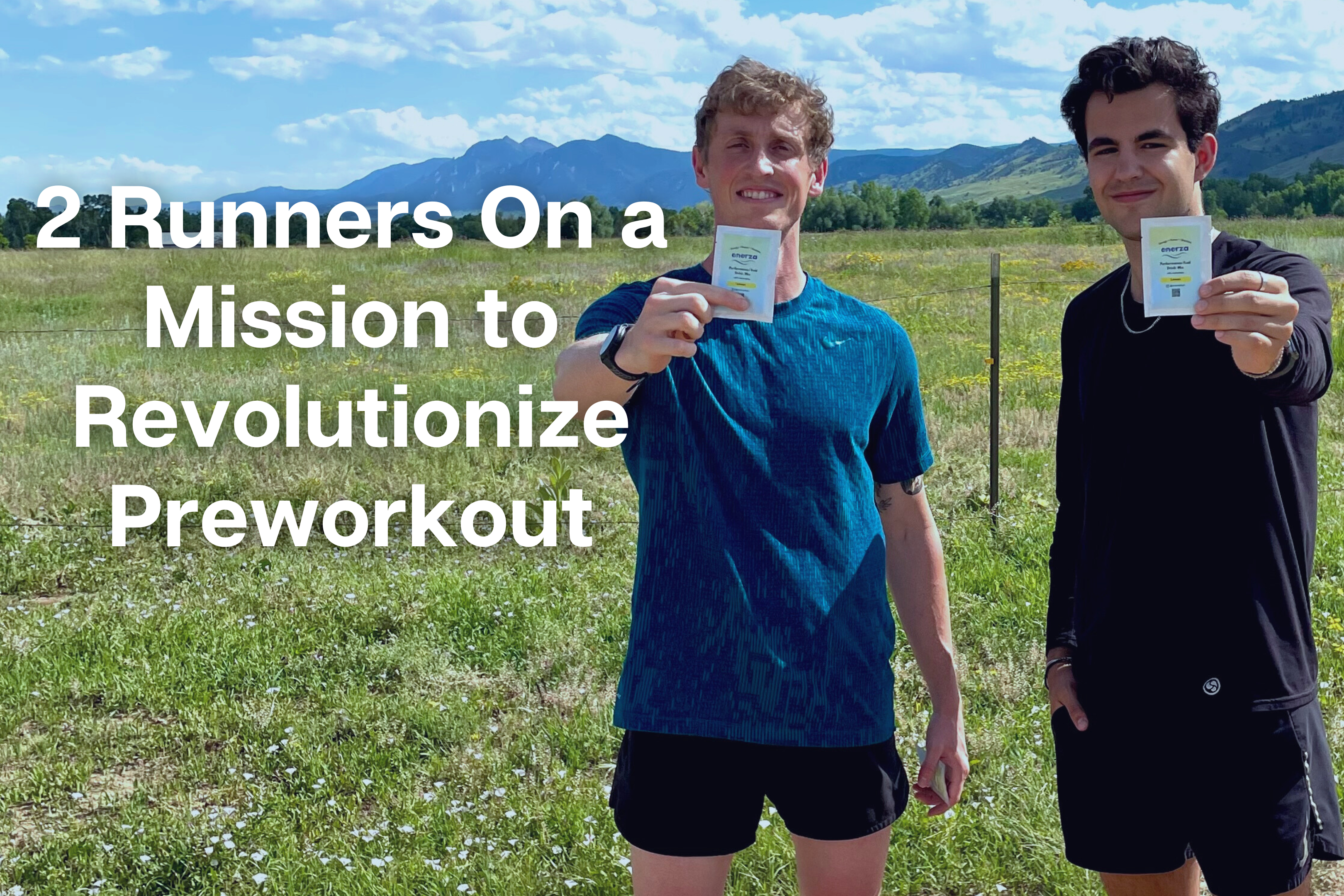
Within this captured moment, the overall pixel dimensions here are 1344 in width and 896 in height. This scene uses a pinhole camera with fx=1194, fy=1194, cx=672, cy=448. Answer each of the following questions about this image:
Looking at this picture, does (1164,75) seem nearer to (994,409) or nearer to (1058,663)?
(1058,663)

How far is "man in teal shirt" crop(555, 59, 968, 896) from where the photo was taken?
1.91m

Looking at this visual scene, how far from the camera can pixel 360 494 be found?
7602mm

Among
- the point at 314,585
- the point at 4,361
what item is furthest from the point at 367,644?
the point at 4,361

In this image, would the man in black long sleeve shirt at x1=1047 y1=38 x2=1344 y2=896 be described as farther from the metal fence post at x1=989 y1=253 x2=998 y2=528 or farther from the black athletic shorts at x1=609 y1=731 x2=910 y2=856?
the metal fence post at x1=989 y1=253 x2=998 y2=528

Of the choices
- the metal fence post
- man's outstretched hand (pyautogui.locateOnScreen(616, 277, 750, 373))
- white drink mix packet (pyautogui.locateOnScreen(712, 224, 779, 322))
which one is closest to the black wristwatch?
man's outstretched hand (pyautogui.locateOnScreen(616, 277, 750, 373))

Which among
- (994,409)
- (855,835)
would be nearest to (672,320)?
(855,835)

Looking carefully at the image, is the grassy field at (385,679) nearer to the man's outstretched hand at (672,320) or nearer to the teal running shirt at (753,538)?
the teal running shirt at (753,538)

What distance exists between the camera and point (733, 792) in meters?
1.94

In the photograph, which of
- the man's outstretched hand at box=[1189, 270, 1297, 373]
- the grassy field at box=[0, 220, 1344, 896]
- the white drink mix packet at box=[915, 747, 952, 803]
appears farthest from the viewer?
the grassy field at box=[0, 220, 1344, 896]

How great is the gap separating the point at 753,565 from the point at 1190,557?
0.73m

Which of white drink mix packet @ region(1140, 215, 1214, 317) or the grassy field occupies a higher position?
white drink mix packet @ region(1140, 215, 1214, 317)

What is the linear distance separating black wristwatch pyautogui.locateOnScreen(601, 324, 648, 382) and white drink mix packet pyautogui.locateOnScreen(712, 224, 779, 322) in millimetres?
159

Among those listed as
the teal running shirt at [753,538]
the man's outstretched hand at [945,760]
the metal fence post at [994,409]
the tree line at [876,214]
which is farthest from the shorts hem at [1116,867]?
the tree line at [876,214]

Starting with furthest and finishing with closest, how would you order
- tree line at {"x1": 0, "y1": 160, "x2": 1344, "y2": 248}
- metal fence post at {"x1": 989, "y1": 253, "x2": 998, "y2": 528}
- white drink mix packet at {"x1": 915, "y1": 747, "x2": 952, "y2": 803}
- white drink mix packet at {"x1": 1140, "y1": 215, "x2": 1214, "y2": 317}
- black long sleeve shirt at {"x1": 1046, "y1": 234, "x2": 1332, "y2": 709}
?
tree line at {"x1": 0, "y1": 160, "x2": 1344, "y2": 248}
metal fence post at {"x1": 989, "y1": 253, "x2": 998, "y2": 528}
white drink mix packet at {"x1": 915, "y1": 747, "x2": 952, "y2": 803}
black long sleeve shirt at {"x1": 1046, "y1": 234, "x2": 1332, "y2": 709}
white drink mix packet at {"x1": 1140, "y1": 215, "x2": 1214, "y2": 317}
